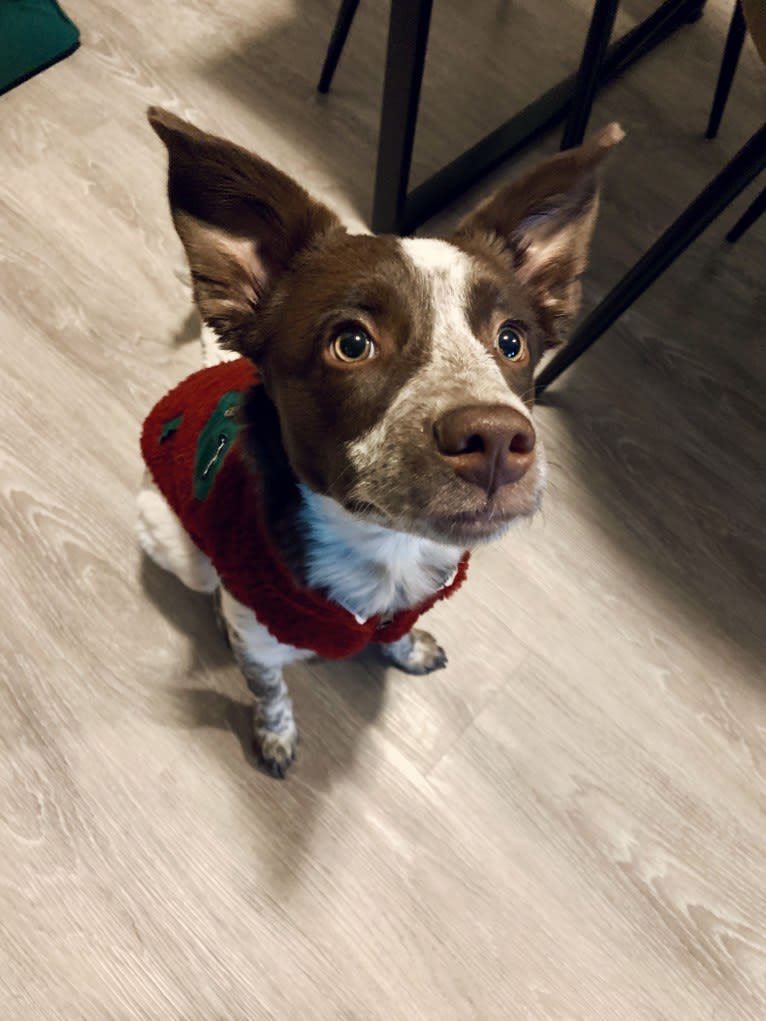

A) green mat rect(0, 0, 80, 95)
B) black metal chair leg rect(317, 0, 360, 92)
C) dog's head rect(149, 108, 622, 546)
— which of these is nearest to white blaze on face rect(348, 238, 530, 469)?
dog's head rect(149, 108, 622, 546)

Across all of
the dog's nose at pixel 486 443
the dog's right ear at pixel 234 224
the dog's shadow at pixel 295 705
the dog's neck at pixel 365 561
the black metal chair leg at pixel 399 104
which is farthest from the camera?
the black metal chair leg at pixel 399 104

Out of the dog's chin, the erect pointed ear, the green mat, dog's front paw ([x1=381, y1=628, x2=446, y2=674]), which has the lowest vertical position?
dog's front paw ([x1=381, y1=628, x2=446, y2=674])

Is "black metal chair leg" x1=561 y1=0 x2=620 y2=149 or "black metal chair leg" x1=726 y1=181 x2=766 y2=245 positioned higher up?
"black metal chair leg" x1=561 y1=0 x2=620 y2=149

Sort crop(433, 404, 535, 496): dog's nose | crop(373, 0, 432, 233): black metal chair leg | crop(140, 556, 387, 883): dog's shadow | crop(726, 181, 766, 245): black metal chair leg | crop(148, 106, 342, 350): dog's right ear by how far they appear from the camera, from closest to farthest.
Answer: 1. crop(433, 404, 535, 496): dog's nose
2. crop(148, 106, 342, 350): dog's right ear
3. crop(140, 556, 387, 883): dog's shadow
4. crop(373, 0, 432, 233): black metal chair leg
5. crop(726, 181, 766, 245): black metal chair leg

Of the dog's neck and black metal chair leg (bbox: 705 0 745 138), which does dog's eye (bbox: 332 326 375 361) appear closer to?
the dog's neck

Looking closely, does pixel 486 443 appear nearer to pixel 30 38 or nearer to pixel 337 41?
pixel 337 41

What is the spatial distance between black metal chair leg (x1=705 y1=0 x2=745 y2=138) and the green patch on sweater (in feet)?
7.21

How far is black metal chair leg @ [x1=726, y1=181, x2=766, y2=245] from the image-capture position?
→ 2443 millimetres

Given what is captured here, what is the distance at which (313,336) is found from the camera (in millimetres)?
1064

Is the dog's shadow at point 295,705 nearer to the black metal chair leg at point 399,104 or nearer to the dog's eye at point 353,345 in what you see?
the dog's eye at point 353,345

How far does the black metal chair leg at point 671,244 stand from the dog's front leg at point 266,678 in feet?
3.77

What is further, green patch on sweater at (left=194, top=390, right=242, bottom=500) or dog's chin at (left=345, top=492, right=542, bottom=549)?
green patch on sweater at (left=194, top=390, right=242, bottom=500)

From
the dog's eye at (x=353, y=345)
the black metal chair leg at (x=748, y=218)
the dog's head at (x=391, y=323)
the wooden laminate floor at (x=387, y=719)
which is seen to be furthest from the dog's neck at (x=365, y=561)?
the black metal chair leg at (x=748, y=218)

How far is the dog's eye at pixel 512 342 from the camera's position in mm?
1129
